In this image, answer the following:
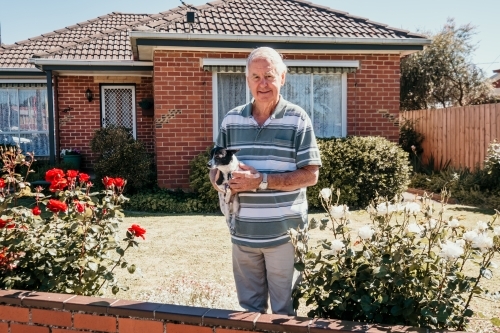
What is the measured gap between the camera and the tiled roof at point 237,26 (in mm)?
9430

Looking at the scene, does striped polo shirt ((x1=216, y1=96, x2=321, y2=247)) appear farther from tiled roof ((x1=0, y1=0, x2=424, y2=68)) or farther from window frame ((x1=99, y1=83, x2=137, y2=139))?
window frame ((x1=99, y1=83, x2=137, y2=139))

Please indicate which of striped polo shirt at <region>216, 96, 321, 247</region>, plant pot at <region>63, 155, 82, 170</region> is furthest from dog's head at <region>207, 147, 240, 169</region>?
plant pot at <region>63, 155, 82, 170</region>

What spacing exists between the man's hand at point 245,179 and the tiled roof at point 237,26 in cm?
707

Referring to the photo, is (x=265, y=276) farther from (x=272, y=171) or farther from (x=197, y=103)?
(x=197, y=103)

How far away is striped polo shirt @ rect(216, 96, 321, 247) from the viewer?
8.34 ft

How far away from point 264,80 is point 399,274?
3.85 ft

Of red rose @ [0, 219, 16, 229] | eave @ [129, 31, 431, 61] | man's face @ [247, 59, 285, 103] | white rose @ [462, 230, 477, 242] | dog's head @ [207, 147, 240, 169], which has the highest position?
eave @ [129, 31, 431, 61]

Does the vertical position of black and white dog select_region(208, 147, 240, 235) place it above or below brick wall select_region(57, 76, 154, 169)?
below

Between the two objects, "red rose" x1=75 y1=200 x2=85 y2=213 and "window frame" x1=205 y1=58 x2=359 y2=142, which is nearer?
"red rose" x1=75 y1=200 x2=85 y2=213

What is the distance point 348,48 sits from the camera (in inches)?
376

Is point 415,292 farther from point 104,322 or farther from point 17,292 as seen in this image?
point 17,292

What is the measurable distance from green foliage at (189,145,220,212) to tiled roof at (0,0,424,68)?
242 cm

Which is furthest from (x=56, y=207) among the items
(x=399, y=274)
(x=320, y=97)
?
(x=320, y=97)

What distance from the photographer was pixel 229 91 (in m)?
9.70
